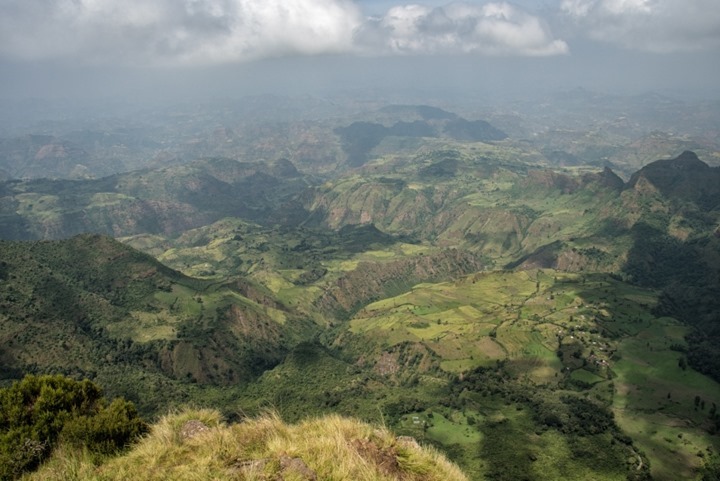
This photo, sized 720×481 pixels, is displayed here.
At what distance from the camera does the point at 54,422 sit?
2002cm

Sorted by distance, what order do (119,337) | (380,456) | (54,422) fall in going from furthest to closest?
1. (119,337)
2. (54,422)
3. (380,456)

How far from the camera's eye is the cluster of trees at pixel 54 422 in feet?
55.0

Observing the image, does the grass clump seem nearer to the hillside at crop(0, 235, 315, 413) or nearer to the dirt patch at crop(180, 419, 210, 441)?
the dirt patch at crop(180, 419, 210, 441)

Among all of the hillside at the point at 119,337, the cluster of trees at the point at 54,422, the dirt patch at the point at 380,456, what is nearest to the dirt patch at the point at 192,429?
the cluster of trees at the point at 54,422

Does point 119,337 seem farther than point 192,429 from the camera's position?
Yes

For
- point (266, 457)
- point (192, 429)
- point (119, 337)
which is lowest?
point (119, 337)

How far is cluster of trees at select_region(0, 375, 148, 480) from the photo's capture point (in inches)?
660

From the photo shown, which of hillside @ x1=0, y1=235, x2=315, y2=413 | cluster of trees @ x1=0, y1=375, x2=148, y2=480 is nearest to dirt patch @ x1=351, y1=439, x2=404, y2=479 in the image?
cluster of trees @ x1=0, y1=375, x2=148, y2=480

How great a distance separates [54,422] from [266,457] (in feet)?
40.2

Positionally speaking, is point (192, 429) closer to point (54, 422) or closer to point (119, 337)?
point (54, 422)

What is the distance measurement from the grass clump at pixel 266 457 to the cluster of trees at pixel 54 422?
101cm

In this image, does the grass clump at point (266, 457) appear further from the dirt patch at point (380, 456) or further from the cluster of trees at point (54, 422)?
the cluster of trees at point (54, 422)

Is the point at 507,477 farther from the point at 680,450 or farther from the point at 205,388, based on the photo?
the point at 205,388

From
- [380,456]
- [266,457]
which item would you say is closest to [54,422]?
[266,457]
